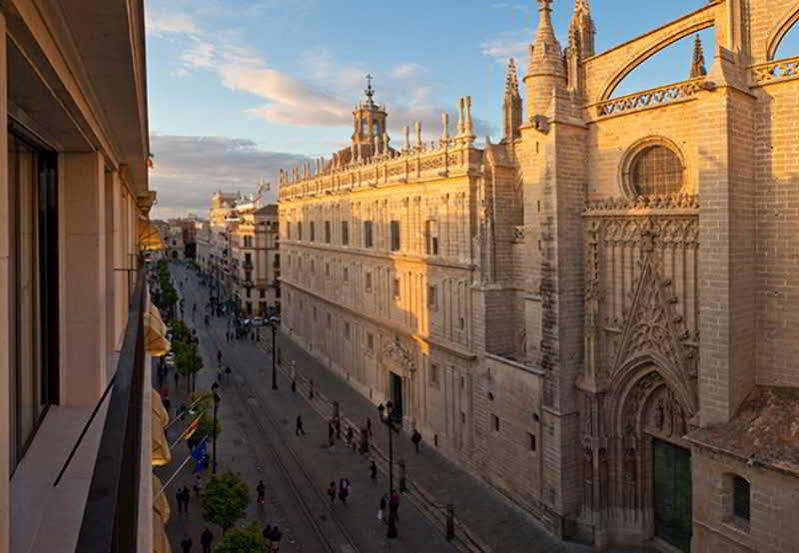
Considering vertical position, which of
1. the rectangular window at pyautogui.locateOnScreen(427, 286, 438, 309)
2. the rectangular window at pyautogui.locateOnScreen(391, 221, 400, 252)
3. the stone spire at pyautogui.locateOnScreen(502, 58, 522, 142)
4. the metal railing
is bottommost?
the rectangular window at pyautogui.locateOnScreen(427, 286, 438, 309)

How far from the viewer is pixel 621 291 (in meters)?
17.5

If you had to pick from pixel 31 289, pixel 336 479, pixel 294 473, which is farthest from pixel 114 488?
pixel 294 473

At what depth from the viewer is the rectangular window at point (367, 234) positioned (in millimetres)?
33116

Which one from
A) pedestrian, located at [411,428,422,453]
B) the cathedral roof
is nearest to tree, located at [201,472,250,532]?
pedestrian, located at [411,428,422,453]

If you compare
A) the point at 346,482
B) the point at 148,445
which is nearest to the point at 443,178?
the point at 346,482

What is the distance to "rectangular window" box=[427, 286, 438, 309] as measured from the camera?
26.0 meters

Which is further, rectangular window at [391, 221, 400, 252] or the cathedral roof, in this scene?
rectangular window at [391, 221, 400, 252]

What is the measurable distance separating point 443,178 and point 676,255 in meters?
10.8

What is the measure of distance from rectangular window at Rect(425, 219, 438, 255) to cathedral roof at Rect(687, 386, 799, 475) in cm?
1412

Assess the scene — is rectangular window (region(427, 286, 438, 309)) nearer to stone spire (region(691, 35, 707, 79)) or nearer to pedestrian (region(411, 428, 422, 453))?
pedestrian (region(411, 428, 422, 453))

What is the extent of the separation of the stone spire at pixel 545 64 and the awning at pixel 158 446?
50.1ft

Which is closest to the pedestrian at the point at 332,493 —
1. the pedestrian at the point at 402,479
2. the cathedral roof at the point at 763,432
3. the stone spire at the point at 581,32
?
the pedestrian at the point at 402,479

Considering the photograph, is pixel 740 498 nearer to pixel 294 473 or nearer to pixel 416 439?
pixel 416 439

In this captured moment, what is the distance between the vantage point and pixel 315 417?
1205 inches
